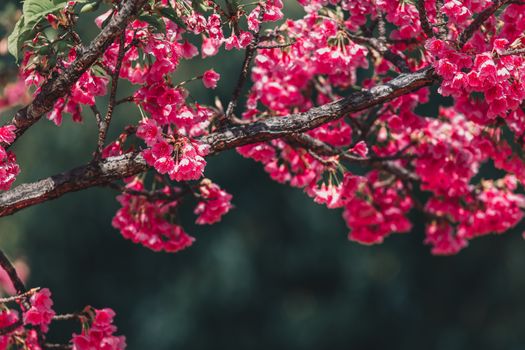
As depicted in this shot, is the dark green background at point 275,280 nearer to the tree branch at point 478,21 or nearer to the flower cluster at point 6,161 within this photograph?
the tree branch at point 478,21

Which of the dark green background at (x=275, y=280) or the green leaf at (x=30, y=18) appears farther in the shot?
the dark green background at (x=275, y=280)

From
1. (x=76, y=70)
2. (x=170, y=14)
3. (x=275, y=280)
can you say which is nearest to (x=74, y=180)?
(x=76, y=70)

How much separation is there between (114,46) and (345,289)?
293 inches

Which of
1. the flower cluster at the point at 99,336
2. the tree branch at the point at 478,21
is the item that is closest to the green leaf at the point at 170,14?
the tree branch at the point at 478,21

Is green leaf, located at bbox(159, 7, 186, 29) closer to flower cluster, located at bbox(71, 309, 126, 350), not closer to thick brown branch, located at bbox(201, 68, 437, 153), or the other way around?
thick brown branch, located at bbox(201, 68, 437, 153)

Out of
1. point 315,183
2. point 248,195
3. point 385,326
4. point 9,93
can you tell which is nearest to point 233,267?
point 248,195

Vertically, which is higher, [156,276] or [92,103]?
[92,103]

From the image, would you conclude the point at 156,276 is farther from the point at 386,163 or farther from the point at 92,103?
the point at 92,103

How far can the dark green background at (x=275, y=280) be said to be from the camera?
375 inches

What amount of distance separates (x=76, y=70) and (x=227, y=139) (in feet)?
1.80

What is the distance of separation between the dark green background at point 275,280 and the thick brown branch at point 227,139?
6628 millimetres

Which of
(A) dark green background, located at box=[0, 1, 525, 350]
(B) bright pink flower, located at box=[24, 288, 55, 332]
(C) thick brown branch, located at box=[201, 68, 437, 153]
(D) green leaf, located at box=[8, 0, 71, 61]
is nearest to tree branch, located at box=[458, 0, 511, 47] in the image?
(C) thick brown branch, located at box=[201, 68, 437, 153]

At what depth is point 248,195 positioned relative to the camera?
984cm

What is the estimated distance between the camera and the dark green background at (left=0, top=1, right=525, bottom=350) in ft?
31.3
